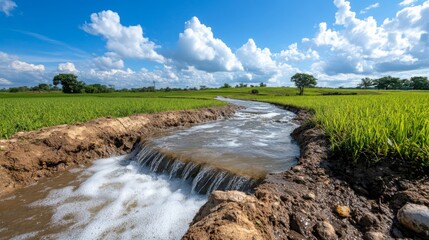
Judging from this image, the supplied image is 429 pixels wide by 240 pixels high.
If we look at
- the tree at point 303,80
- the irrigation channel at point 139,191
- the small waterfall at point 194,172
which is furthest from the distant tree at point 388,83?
the small waterfall at point 194,172

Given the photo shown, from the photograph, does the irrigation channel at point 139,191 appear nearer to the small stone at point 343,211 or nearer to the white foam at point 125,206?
the white foam at point 125,206

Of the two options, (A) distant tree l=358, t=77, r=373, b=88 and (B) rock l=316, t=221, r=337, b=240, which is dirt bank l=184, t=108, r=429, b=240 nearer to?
(B) rock l=316, t=221, r=337, b=240

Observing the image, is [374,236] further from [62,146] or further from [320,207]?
[62,146]

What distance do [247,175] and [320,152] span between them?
1.81 m

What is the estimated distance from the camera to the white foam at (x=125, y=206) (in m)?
4.59

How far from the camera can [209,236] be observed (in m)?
2.56

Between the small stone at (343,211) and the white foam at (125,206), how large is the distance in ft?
8.71

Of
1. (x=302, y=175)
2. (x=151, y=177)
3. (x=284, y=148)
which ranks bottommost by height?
(x=151, y=177)

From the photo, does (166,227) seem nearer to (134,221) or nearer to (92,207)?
(134,221)

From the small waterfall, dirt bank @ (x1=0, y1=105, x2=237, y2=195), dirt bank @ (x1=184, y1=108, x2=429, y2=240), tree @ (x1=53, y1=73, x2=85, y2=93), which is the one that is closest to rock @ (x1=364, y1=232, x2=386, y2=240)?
dirt bank @ (x1=184, y1=108, x2=429, y2=240)

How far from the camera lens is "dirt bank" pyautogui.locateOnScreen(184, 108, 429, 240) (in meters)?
2.87

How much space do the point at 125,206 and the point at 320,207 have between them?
416 cm

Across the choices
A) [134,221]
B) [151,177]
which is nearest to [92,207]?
[134,221]

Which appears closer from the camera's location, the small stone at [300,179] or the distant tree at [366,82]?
the small stone at [300,179]
